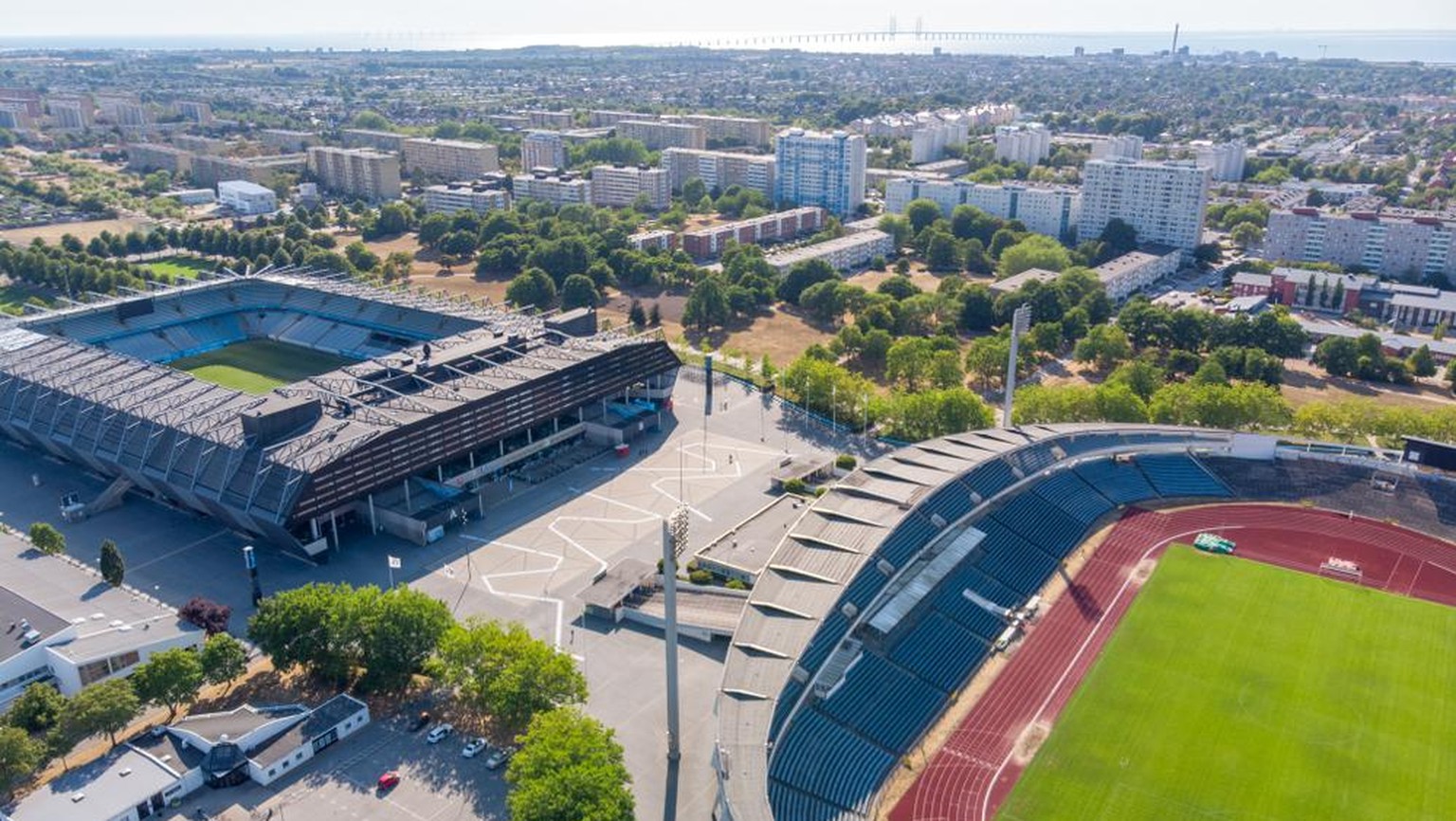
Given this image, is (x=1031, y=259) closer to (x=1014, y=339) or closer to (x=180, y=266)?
(x=1014, y=339)

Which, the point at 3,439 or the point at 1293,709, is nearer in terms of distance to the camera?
the point at 1293,709

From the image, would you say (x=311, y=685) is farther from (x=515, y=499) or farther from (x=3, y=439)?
(x=3, y=439)

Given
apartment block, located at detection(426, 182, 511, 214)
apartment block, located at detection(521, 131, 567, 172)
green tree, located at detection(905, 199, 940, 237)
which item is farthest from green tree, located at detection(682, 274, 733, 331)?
apartment block, located at detection(521, 131, 567, 172)

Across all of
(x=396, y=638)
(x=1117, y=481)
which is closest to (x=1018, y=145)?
(x=1117, y=481)

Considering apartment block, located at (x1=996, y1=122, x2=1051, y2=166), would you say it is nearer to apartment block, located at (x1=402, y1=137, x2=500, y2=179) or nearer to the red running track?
apartment block, located at (x1=402, y1=137, x2=500, y2=179)

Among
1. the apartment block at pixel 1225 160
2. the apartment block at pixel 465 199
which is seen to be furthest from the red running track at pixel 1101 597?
the apartment block at pixel 1225 160

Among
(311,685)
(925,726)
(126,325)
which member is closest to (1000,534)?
(925,726)
